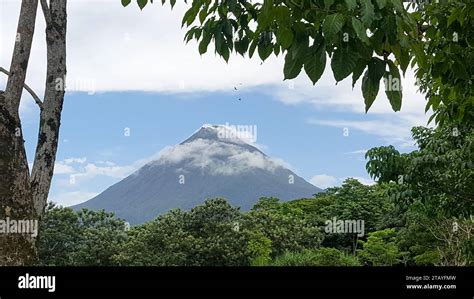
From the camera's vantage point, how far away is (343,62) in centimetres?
205

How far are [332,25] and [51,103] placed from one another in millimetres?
5155

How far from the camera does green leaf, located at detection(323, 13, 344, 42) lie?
6.30ft

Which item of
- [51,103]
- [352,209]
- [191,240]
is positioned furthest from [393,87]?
[352,209]

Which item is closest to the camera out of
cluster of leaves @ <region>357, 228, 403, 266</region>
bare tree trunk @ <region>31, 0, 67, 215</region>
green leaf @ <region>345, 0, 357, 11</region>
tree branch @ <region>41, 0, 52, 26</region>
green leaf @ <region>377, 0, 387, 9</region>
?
green leaf @ <region>345, 0, 357, 11</region>

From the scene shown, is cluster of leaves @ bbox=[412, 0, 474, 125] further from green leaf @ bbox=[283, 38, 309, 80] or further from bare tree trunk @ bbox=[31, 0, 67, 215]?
bare tree trunk @ bbox=[31, 0, 67, 215]

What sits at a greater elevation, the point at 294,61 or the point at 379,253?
the point at 294,61

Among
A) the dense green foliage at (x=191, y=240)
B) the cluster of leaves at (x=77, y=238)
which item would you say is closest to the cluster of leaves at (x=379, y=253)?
the dense green foliage at (x=191, y=240)

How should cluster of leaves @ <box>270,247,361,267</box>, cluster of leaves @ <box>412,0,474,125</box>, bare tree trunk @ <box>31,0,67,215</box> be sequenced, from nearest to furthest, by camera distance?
1. cluster of leaves @ <box>412,0,474,125</box>
2. bare tree trunk @ <box>31,0,67,215</box>
3. cluster of leaves @ <box>270,247,361,267</box>

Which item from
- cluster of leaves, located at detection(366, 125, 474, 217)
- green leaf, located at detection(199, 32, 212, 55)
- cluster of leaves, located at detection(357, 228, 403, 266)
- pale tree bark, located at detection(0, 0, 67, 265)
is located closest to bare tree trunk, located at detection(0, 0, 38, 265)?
pale tree bark, located at detection(0, 0, 67, 265)

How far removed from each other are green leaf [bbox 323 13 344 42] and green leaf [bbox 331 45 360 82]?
126 millimetres

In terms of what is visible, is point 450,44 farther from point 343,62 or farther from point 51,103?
point 51,103

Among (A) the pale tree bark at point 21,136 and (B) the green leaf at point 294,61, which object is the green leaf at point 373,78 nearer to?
(B) the green leaf at point 294,61

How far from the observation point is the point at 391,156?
32.6ft
